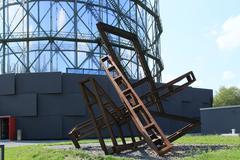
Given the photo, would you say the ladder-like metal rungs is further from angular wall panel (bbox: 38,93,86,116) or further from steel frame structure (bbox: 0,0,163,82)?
steel frame structure (bbox: 0,0,163,82)

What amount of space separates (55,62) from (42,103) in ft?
33.5

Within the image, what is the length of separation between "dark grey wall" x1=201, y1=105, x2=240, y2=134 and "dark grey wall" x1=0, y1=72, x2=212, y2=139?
1272cm

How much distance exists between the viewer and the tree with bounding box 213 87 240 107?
316 ft

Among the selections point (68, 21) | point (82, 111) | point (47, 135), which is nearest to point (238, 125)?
point (82, 111)

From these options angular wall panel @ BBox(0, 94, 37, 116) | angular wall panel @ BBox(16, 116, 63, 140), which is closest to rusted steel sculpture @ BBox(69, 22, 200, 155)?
angular wall panel @ BBox(16, 116, 63, 140)

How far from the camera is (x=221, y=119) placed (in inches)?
1907

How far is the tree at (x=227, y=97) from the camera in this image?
316ft

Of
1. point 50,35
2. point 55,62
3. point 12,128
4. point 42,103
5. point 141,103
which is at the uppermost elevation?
point 50,35

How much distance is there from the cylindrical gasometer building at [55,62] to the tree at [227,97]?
3160cm

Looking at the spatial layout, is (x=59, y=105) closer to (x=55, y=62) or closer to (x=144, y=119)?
(x=55, y=62)

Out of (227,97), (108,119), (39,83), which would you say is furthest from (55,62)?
(227,97)

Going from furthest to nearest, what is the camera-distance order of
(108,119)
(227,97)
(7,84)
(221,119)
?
(227,97), (7,84), (221,119), (108,119)

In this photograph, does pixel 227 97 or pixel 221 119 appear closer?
pixel 221 119

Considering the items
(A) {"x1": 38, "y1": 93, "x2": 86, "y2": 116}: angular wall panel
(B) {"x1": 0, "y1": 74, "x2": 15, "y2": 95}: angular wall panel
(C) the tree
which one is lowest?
(A) {"x1": 38, "y1": 93, "x2": 86, "y2": 116}: angular wall panel
